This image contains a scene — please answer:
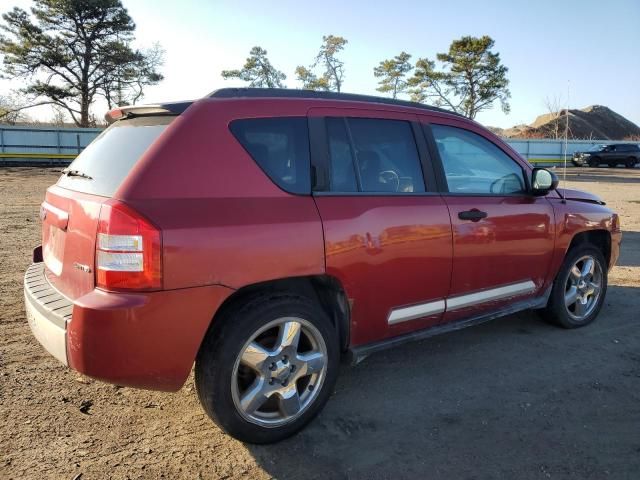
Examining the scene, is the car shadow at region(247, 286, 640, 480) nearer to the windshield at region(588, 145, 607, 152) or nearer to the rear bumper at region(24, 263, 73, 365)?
the rear bumper at region(24, 263, 73, 365)

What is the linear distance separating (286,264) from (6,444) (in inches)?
71.6

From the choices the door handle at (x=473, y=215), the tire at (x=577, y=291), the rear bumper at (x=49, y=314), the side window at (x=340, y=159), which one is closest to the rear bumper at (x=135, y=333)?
the rear bumper at (x=49, y=314)

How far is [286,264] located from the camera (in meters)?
2.75

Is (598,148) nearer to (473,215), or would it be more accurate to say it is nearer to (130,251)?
(473,215)

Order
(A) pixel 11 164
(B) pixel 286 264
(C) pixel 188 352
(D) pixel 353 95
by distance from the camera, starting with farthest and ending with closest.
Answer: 1. (A) pixel 11 164
2. (D) pixel 353 95
3. (B) pixel 286 264
4. (C) pixel 188 352

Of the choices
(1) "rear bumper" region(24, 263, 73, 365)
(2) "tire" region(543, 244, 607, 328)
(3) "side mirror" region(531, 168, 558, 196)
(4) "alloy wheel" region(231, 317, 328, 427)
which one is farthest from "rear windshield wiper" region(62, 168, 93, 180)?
(2) "tire" region(543, 244, 607, 328)

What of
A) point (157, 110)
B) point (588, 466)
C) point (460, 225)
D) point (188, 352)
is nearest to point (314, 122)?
point (157, 110)

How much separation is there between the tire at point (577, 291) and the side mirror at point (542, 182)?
2.65 feet

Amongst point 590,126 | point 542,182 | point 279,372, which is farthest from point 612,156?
point 590,126

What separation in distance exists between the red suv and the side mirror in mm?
244

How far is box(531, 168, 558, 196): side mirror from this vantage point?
4.08 m

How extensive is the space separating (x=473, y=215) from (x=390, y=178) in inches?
27.5

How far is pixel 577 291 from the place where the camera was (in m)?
4.70

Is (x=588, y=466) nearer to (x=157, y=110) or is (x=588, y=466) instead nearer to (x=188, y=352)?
(x=188, y=352)
